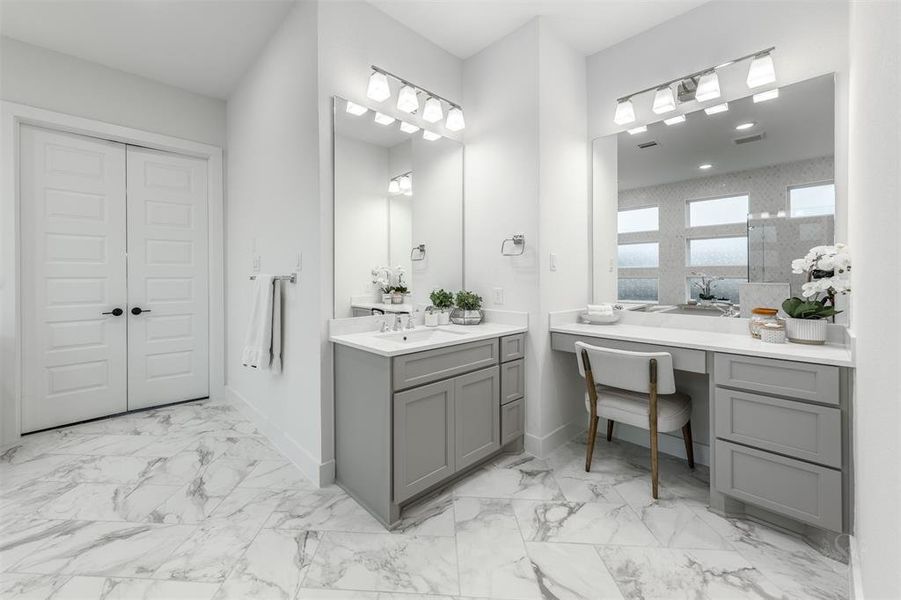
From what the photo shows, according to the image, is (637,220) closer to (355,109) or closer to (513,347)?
(513,347)

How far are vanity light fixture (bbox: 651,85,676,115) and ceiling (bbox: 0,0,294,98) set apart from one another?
7.89ft

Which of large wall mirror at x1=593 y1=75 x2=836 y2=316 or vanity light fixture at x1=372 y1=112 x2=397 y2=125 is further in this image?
vanity light fixture at x1=372 y1=112 x2=397 y2=125

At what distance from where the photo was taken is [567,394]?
275 centimetres

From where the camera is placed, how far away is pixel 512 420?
2.46 metres

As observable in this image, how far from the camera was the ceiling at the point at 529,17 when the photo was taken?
7.73ft

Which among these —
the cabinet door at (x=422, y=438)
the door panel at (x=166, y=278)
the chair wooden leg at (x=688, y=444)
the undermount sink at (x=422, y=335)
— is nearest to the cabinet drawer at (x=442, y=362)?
the cabinet door at (x=422, y=438)

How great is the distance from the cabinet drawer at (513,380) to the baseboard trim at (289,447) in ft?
3.62

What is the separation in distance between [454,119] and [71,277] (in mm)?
3227

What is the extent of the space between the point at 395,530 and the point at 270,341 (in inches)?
57.1

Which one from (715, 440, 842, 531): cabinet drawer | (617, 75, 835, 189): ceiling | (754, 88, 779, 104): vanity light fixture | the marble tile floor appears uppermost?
Result: (754, 88, 779, 104): vanity light fixture

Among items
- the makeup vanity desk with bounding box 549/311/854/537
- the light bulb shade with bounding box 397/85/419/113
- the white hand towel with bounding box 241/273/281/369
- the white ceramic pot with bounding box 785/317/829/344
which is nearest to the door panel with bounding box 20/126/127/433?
the white hand towel with bounding box 241/273/281/369

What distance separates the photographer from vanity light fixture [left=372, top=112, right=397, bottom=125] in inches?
94.9

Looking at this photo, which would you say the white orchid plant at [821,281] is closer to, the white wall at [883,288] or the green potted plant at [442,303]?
the white wall at [883,288]

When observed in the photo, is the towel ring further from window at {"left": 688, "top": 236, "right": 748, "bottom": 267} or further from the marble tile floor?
the marble tile floor
